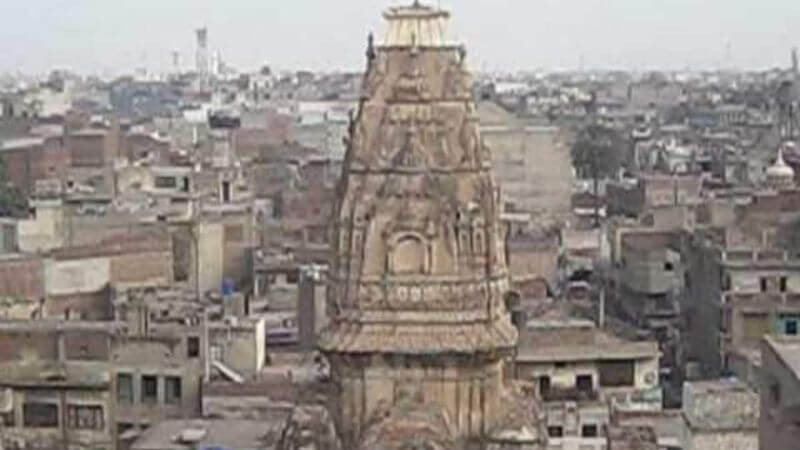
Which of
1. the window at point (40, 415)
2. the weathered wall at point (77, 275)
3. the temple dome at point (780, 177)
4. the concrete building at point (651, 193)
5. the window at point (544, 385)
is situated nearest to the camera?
the window at point (40, 415)

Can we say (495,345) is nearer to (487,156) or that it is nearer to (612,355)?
(487,156)

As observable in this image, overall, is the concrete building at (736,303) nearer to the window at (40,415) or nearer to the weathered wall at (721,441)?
the weathered wall at (721,441)

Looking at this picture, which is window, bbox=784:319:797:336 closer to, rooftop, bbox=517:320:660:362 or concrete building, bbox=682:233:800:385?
concrete building, bbox=682:233:800:385

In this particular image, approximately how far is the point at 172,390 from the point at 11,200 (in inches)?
1085

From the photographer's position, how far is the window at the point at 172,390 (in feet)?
105

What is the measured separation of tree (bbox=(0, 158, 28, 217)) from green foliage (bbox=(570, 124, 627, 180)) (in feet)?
85.7

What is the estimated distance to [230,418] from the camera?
28.7 m

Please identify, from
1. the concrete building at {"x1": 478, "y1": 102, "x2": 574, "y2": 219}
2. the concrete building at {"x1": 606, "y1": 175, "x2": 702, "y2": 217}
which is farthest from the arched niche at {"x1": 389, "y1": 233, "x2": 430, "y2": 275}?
the concrete building at {"x1": 478, "y1": 102, "x2": 574, "y2": 219}

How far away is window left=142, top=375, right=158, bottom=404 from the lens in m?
32.2

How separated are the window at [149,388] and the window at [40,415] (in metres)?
1.36

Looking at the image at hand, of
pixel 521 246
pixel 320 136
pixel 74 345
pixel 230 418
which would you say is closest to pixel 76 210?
pixel 521 246

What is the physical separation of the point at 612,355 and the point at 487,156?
42.8 ft

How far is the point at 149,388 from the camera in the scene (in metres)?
32.2

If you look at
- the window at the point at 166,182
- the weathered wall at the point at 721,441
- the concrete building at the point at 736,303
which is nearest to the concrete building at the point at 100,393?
the weathered wall at the point at 721,441
